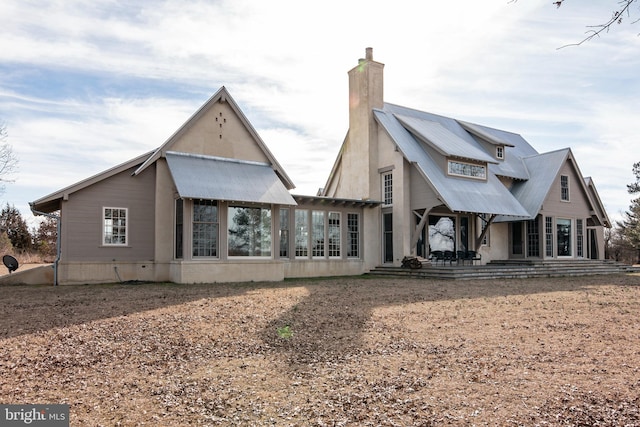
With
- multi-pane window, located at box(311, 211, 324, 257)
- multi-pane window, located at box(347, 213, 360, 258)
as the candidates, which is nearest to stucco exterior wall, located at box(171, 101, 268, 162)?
multi-pane window, located at box(311, 211, 324, 257)

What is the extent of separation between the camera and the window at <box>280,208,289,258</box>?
69.0 ft

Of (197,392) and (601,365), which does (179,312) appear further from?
(601,365)

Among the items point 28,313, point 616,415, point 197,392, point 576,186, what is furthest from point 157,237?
point 576,186

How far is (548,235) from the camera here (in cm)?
2650

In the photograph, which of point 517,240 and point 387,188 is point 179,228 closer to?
point 387,188

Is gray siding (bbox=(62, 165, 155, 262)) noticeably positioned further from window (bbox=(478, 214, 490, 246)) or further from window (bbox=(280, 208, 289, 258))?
window (bbox=(478, 214, 490, 246))

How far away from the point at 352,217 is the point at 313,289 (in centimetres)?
877

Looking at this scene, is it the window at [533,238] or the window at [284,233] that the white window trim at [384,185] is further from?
the window at [533,238]

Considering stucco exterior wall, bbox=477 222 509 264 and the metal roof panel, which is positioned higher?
the metal roof panel

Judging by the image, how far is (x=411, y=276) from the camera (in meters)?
20.9

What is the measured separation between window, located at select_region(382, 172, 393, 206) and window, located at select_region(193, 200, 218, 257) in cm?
→ 955

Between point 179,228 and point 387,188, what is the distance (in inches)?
426

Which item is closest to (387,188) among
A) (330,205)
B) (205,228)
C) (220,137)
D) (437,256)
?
(330,205)

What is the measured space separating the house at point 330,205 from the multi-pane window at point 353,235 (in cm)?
5
